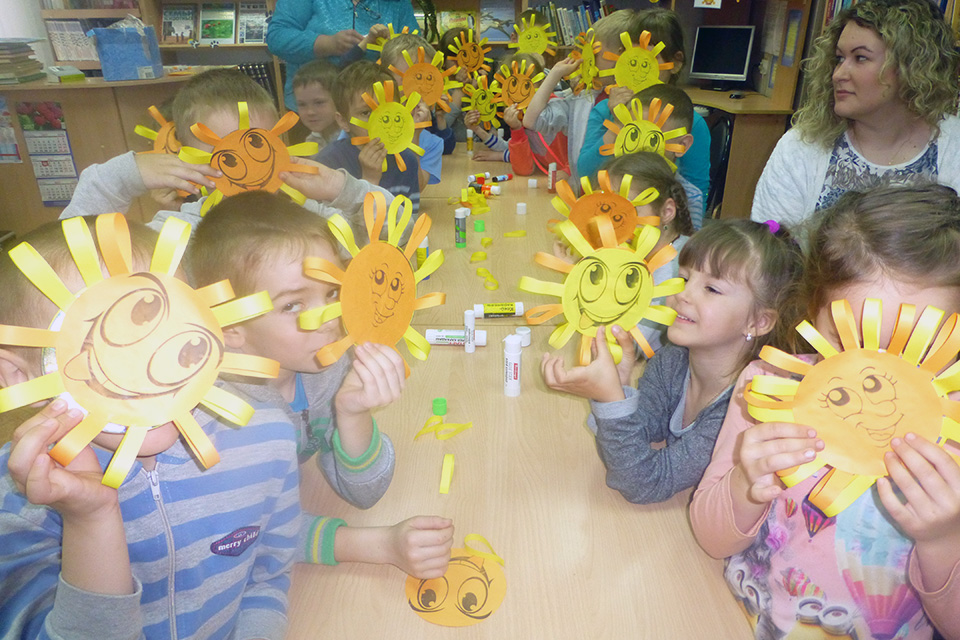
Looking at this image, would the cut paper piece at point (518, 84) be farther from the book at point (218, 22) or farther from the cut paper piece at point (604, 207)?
the book at point (218, 22)

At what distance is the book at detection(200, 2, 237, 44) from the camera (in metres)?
4.84

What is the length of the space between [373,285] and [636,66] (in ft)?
6.31

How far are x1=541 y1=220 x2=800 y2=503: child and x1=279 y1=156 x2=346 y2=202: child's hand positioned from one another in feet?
2.58

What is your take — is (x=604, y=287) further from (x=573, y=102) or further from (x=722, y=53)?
(x=722, y=53)

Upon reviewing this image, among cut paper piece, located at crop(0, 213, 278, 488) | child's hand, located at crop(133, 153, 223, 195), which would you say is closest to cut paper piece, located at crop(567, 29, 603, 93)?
child's hand, located at crop(133, 153, 223, 195)

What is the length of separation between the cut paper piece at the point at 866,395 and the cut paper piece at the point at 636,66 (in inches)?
74.8

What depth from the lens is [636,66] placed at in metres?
2.39

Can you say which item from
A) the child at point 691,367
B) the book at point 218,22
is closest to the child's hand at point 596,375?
the child at point 691,367

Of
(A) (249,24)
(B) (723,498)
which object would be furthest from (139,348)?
(A) (249,24)

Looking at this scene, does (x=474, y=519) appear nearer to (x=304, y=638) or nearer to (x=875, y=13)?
(x=304, y=638)

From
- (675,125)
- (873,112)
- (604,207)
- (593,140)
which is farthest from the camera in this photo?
(593,140)

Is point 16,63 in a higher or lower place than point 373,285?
higher

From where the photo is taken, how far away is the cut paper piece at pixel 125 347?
578mm

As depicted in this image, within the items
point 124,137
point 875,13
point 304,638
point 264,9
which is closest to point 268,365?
point 304,638
